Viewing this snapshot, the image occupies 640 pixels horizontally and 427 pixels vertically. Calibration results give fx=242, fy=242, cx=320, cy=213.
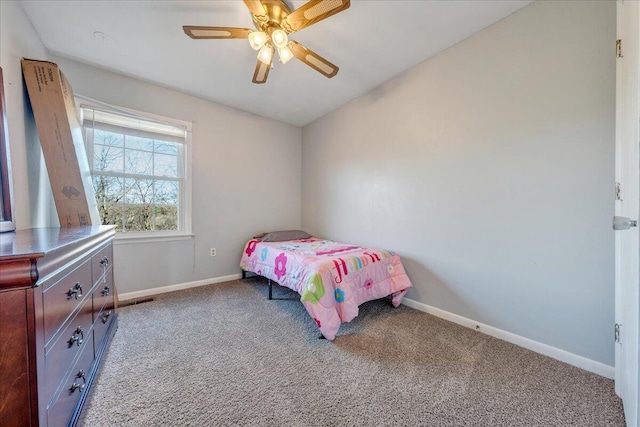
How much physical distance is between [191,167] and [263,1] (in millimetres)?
2174

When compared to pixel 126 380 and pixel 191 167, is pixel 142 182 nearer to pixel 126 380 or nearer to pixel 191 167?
pixel 191 167

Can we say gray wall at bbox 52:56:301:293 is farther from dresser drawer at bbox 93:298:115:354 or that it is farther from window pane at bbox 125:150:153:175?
dresser drawer at bbox 93:298:115:354

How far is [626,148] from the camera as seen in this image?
1.26m

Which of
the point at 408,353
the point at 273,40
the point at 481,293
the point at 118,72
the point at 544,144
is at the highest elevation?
the point at 118,72

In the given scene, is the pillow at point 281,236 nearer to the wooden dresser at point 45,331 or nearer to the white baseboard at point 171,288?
the white baseboard at point 171,288

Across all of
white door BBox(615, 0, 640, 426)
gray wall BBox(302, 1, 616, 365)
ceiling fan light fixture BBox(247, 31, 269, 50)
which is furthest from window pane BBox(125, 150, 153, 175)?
white door BBox(615, 0, 640, 426)

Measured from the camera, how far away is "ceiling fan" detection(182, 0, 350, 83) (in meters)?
1.47

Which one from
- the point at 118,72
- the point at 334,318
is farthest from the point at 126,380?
the point at 118,72

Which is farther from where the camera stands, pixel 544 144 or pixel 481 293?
pixel 481 293

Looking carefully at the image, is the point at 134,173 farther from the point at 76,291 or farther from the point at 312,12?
the point at 312,12

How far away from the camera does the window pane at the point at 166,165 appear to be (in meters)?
2.97

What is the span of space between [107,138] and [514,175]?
13.0ft

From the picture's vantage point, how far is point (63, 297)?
0.98 meters

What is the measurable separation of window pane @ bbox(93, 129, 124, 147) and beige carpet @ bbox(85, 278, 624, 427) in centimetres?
190
